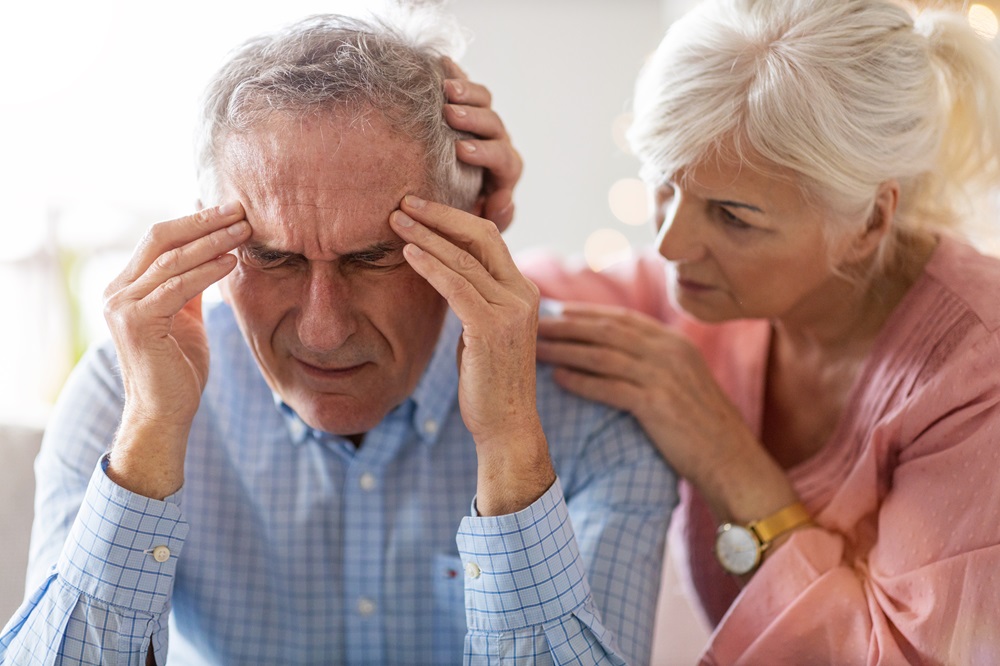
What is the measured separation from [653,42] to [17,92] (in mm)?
2652

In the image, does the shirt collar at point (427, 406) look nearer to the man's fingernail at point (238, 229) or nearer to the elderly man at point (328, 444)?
the elderly man at point (328, 444)

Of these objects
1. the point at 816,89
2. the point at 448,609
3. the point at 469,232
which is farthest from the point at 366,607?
the point at 816,89

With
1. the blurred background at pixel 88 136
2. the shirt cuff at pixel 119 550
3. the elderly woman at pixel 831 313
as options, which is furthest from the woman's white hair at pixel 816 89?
the blurred background at pixel 88 136

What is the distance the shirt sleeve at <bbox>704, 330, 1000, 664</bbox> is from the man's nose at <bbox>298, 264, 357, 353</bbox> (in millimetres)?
737

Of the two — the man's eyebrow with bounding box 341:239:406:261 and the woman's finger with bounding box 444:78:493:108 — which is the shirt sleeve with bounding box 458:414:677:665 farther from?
the woman's finger with bounding box 444:78:493:108

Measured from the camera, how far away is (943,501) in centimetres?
139

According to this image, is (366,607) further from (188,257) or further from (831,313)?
(831,313)

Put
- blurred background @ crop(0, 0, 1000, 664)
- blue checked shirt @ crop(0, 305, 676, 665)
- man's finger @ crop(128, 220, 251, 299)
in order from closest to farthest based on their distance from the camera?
man's finger @ crop(128, 220, 251, 299)
blue checked shirt @ crop(0, 305, 676, 665)
blurred background @ crop(0, 0, 1000, 664)

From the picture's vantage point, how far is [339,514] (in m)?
1.51

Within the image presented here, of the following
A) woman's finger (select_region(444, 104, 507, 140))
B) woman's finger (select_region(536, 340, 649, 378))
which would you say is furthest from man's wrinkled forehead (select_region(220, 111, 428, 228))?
woman's finger (select_region(536, 340, 649, 378))

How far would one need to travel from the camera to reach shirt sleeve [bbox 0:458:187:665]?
123cm

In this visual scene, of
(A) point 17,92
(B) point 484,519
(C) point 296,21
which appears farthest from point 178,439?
(A) point 17,92

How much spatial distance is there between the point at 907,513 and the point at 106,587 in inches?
43.2

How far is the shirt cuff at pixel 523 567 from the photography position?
126 cm
